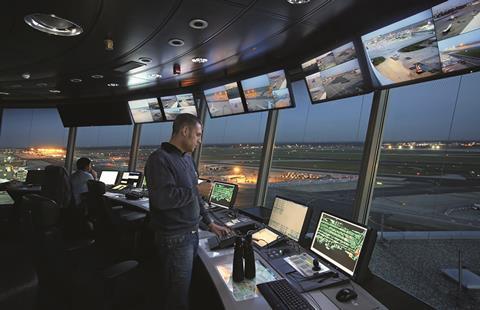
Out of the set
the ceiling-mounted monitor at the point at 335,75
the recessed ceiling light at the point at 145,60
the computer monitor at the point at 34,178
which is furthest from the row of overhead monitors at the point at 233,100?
the computer monitor at the point at 34,178

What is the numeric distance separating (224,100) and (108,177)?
3269 mm

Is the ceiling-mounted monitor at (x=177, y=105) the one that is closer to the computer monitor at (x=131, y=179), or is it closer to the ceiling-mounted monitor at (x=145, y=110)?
the ceiling-mounted monitor at (x=145, y=110)

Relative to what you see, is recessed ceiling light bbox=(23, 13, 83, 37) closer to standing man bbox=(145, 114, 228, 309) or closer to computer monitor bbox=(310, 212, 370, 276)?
standing man bbox=(145, 114, 228, 309)

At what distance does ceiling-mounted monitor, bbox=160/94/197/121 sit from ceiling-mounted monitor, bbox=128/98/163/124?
→ 6.5 inches

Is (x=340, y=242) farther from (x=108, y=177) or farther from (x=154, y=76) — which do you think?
(x=108, y=177)

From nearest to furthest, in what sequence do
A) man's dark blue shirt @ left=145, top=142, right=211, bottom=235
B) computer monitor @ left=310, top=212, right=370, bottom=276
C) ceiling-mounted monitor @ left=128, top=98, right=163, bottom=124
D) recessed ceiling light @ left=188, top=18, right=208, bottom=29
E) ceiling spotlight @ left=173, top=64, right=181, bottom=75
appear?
computer monitor @ left=310, top=212, right=370, bottom=276, man's dark blue shirt @ left=145, top=142, right=211, bottom=235, recessed ceiling light @ left=188, top=18, right=208, bottom=29, ceiling spotlight @ left=173, top=64, right=181, bottom=75, ceiling-mounted monitor @ left=128, top=98, right=163, bottom=124

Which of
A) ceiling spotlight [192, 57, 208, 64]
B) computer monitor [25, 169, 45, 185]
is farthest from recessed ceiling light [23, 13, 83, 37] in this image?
computer monitor [25, 169, 45, 185]

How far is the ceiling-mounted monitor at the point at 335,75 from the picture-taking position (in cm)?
242

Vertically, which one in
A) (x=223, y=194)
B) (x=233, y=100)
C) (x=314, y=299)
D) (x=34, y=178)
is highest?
(x=233, y=100)

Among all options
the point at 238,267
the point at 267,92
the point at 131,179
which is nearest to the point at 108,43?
the point at 267,92

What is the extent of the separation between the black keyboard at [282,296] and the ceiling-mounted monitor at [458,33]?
5.24ft

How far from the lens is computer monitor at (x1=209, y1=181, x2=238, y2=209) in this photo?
344 cm

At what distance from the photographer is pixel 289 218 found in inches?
88.5

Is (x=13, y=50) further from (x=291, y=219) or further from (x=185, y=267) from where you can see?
(x=291, y=219)
